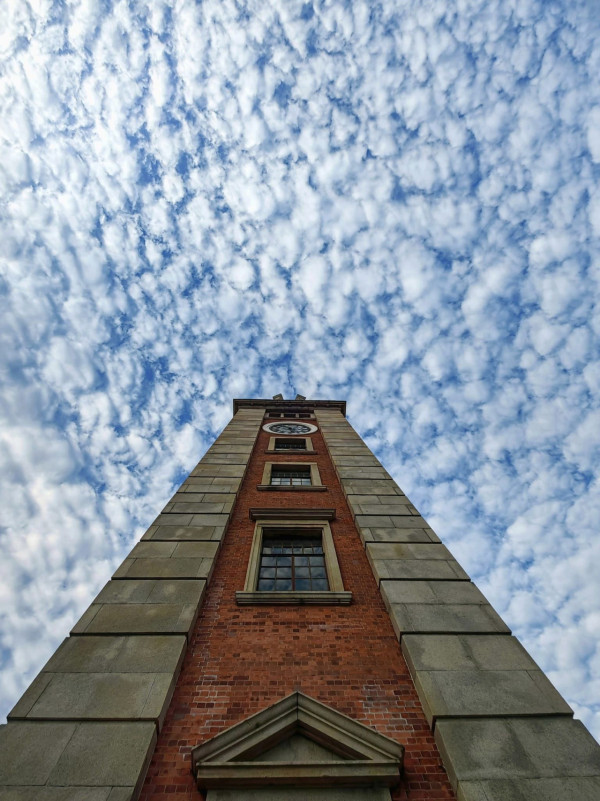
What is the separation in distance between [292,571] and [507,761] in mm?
5134

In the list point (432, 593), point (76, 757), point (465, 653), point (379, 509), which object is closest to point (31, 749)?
point (76, 757)

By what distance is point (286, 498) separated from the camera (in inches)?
505

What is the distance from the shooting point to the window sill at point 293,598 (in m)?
8.38

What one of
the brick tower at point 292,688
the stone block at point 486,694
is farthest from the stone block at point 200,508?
the stone block at point 486,694

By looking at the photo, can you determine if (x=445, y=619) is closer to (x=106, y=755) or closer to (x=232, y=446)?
(x=106, y=755)

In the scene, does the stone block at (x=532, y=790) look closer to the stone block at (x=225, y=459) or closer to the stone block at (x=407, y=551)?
the stone block at (x=407, y=551)

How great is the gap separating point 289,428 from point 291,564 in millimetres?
11117

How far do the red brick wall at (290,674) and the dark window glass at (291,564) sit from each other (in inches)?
23.4

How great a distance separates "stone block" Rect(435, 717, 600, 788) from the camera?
535 centimetres

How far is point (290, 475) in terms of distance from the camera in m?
15.5

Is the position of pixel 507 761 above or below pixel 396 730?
below

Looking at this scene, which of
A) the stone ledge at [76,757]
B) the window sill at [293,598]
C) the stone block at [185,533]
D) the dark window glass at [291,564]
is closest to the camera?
the stone ledge at [76,757]

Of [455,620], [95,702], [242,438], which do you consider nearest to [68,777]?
[95,702]

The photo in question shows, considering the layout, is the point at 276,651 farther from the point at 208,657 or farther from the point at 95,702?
the point at 95,702
